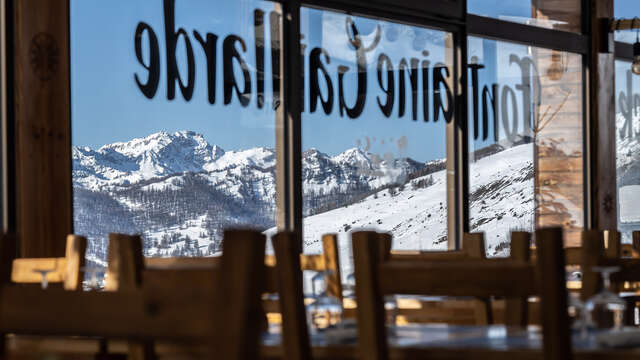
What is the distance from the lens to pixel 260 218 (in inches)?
200

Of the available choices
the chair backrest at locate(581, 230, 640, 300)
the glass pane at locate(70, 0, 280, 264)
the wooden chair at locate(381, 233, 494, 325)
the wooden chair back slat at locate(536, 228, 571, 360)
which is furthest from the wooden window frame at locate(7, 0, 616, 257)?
the wooden chair back slat at locate(536, 228, 571, 360)

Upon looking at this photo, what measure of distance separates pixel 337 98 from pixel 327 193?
0.55 m

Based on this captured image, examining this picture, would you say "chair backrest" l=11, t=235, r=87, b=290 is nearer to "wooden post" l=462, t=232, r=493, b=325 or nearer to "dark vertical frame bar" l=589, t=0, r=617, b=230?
"wooden post" l=462, t=232, r=493, b=325

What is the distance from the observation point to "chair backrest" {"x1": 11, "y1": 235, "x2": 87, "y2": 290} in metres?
3.24

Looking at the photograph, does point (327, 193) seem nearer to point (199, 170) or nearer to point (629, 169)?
point (199, 170)

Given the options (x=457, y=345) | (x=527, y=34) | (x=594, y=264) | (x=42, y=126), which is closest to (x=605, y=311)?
(x=594, y=264)

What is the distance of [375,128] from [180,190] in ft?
4.69

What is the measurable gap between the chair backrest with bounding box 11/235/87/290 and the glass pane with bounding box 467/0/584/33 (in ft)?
12.4

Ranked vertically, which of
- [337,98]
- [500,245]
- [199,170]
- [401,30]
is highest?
[401,30]

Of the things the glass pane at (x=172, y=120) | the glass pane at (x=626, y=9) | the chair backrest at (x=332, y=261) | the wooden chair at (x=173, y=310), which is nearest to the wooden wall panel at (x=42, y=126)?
the glass pane at (x=172, y=120)

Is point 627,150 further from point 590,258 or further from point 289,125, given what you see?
point 590,258

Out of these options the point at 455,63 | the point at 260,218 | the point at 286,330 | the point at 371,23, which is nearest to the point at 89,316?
the point at 286,330

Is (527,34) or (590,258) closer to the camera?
(590,258)

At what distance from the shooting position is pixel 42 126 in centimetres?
397
